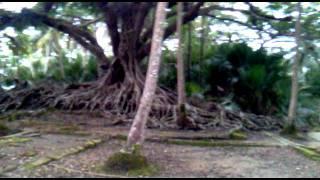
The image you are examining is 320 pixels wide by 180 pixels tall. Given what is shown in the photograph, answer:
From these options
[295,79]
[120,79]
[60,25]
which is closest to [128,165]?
[295,79]

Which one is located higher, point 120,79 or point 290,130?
point 120,79

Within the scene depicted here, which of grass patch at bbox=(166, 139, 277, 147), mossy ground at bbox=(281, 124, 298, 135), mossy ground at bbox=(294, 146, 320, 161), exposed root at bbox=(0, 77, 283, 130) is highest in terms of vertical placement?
exposed root at bbox=(0, 77, 283, 130)

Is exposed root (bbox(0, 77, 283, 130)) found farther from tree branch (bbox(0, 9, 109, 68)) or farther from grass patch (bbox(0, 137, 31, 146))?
grass patch (bbox(0, 137, 31, 146))

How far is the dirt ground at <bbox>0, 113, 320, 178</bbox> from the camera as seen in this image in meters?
5.70

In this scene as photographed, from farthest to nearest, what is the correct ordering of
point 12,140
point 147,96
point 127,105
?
point 127,105 → point 12,140 → point 147,96

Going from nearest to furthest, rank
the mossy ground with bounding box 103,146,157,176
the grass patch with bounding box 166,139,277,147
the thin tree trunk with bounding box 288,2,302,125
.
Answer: the mossy ground with bounding box 103,146,157,176
the grass patch with bounding box 166,139,277,147
the thin tree trunk with bounding box 288,2,302,125

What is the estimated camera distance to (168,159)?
22.0ft

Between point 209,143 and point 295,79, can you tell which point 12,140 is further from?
point 295,79

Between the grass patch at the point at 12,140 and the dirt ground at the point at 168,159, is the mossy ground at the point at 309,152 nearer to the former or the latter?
the dirt ground at the point at 168,159

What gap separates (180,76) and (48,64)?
15367mm

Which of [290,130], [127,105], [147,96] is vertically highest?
[147,96]

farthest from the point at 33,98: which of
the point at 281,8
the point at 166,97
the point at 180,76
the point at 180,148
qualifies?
the point at 281,8

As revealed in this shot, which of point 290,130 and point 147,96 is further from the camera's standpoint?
point 290,130

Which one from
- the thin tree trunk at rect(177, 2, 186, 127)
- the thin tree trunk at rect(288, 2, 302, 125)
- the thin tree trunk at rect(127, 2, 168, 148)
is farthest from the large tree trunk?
the thin tree trunk at rect(127, 2, 168, 148)
